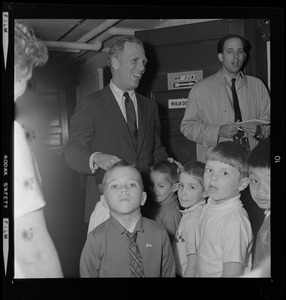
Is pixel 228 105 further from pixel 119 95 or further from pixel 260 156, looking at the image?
pixel 119 95

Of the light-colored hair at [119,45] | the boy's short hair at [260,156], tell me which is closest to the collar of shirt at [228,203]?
the boy's short hair at [260,156]

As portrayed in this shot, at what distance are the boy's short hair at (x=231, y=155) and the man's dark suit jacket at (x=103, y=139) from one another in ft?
0.53

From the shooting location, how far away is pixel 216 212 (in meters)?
1.56

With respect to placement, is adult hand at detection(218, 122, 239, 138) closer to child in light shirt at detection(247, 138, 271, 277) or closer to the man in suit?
child in light shirt at detection(247, 138, 271, 277)

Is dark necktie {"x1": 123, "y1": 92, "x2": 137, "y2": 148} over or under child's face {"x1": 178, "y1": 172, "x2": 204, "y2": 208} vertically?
over

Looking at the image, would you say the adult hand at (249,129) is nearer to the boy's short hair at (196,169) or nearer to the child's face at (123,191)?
the boy's short hair at (196,169)

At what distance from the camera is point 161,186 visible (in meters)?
1.59

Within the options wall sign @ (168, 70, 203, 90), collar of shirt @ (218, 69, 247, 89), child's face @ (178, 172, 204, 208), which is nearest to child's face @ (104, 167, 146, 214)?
child's face @ (178, 172, 204, 208)

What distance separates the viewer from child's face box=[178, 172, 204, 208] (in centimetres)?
158

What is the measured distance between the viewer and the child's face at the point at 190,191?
1.58m

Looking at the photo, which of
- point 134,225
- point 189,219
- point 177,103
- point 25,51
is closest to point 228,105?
point 177,103
